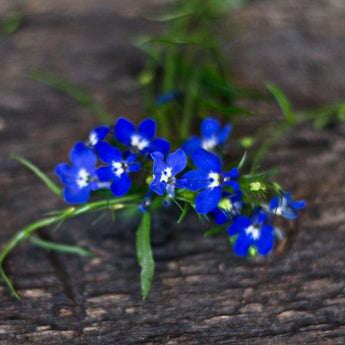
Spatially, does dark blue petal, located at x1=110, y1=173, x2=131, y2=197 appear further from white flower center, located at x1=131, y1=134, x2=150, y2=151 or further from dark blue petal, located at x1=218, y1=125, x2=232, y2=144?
dark blue petal, located at x1=218, y1=125, x2=232, y2=144

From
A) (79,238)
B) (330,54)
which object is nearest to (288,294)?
(79,238)

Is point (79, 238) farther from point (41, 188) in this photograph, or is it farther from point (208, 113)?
point (208, 113)

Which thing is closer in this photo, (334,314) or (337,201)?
(334,314)

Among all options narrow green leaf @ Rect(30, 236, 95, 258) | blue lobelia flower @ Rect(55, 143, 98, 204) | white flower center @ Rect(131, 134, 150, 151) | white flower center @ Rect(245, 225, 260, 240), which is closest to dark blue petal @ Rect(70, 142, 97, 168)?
blue lobelia flower @ Rect(55, 143, 98, 204)

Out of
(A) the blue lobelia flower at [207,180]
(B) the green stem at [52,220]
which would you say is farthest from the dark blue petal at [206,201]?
(B) the green stem at [52,220]

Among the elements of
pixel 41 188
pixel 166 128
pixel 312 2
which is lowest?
pixel 41 188

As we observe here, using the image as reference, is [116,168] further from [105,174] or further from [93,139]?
[93,139]

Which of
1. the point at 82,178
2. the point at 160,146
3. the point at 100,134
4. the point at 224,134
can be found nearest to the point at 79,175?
the point at 82,178
